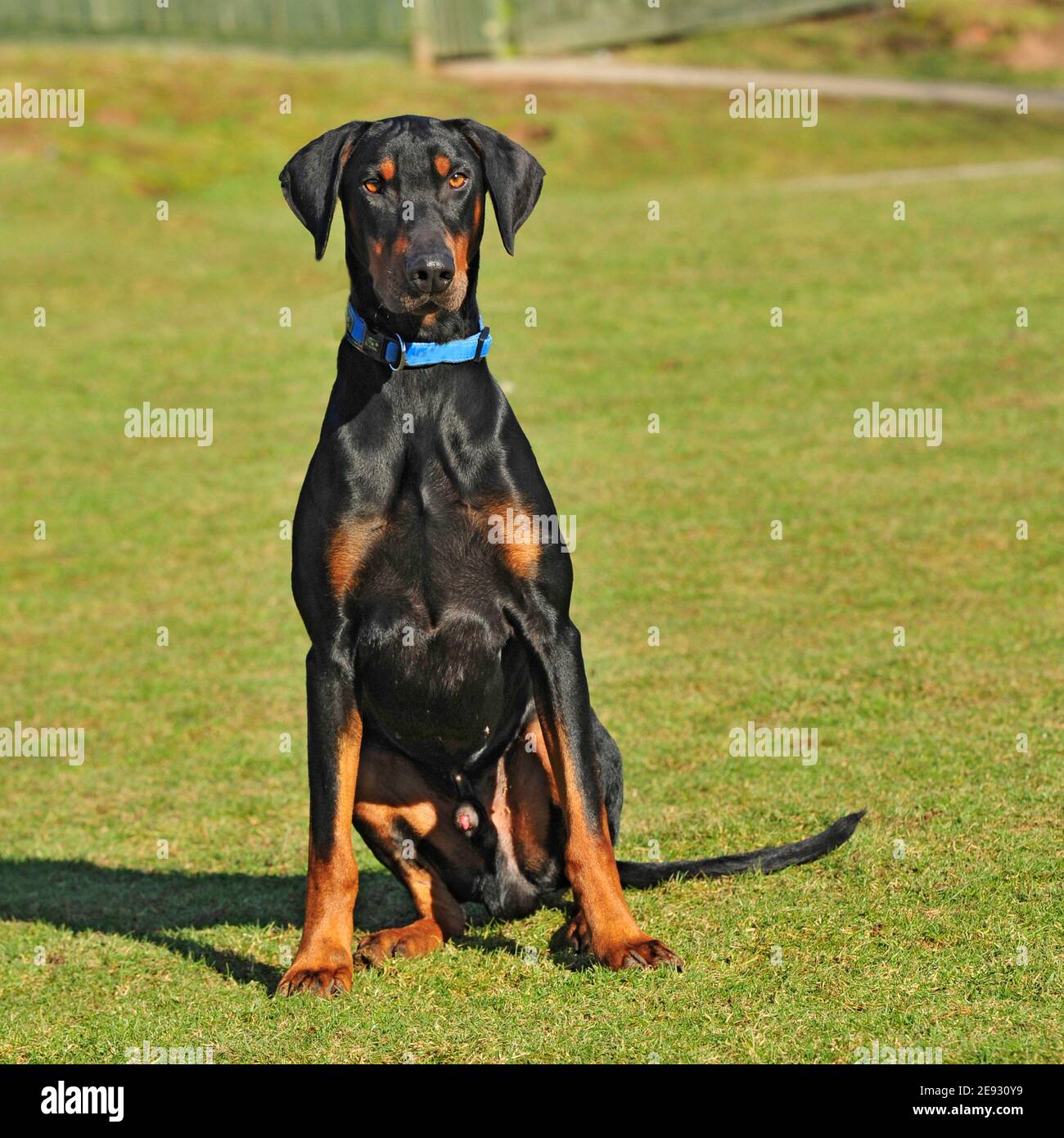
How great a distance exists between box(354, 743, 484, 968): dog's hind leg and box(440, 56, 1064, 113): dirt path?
24.2 m

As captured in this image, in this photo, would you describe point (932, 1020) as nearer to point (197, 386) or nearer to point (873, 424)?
point (873, 424)

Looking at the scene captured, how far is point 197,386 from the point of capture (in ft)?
55.4

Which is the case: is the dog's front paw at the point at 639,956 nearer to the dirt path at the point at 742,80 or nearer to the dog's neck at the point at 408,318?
the dog's neck at the point at 408,318

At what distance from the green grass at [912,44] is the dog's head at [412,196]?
88.8 feet

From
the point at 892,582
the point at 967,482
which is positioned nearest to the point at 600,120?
the point at 967,482

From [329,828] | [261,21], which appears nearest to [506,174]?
[329,828]

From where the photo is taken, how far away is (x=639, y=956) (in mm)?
4648

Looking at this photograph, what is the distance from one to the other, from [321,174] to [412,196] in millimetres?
360

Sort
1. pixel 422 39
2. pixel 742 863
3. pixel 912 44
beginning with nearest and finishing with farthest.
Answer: pixel 742 863
pixel 422 39
pixel 912 44

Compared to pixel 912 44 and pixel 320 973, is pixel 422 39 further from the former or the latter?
pixel 320 973

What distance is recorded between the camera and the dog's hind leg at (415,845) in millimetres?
5133

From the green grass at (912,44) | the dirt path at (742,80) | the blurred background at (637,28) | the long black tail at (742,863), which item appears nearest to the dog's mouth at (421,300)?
the long black tail at (742,863)

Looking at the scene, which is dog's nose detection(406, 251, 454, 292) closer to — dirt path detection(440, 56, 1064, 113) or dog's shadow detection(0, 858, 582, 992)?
dog's shadow detection(0, 858, 582, 992)

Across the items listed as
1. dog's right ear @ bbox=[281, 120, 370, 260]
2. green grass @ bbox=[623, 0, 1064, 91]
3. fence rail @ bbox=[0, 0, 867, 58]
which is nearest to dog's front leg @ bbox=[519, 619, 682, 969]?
dog's right ear @ bbox=[281, 120, 370, 260]
